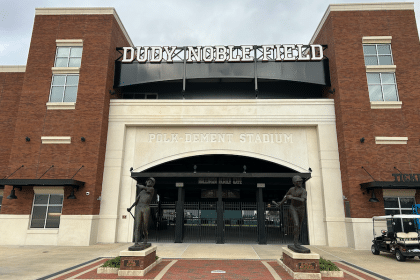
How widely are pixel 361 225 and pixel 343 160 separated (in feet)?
13.2

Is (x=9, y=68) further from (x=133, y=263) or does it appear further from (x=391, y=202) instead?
(x=391, y=202)

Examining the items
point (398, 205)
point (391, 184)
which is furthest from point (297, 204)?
point (398, 205)

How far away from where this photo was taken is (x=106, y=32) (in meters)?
19.5

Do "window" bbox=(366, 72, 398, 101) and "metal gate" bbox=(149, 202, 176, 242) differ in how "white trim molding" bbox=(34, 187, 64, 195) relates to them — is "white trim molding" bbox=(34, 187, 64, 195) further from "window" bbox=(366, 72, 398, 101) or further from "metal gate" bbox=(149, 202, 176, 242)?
"window" bbox=(366, 72, 398, 101)

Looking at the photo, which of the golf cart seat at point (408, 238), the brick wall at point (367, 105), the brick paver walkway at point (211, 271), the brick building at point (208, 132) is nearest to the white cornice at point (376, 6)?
the brick building at point (208, 132)

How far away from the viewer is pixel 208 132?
1925 cm

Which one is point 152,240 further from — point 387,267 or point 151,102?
point 387,267

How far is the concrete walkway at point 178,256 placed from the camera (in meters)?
10.2

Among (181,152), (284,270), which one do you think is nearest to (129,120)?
(181,152)

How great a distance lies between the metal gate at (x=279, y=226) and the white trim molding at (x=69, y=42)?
1777cm

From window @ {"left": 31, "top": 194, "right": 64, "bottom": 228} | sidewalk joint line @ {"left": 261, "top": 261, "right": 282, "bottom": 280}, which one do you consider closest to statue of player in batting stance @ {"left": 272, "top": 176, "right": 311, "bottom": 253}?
sidewalk joint line @ {"left": 261, "top": 261, "right": 282, "bottom": 280}

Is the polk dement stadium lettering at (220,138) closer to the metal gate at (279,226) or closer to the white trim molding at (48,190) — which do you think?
the metal gate at (279,226)

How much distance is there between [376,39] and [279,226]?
1460cm

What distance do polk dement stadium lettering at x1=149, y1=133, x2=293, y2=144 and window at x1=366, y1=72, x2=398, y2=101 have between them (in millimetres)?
6116
